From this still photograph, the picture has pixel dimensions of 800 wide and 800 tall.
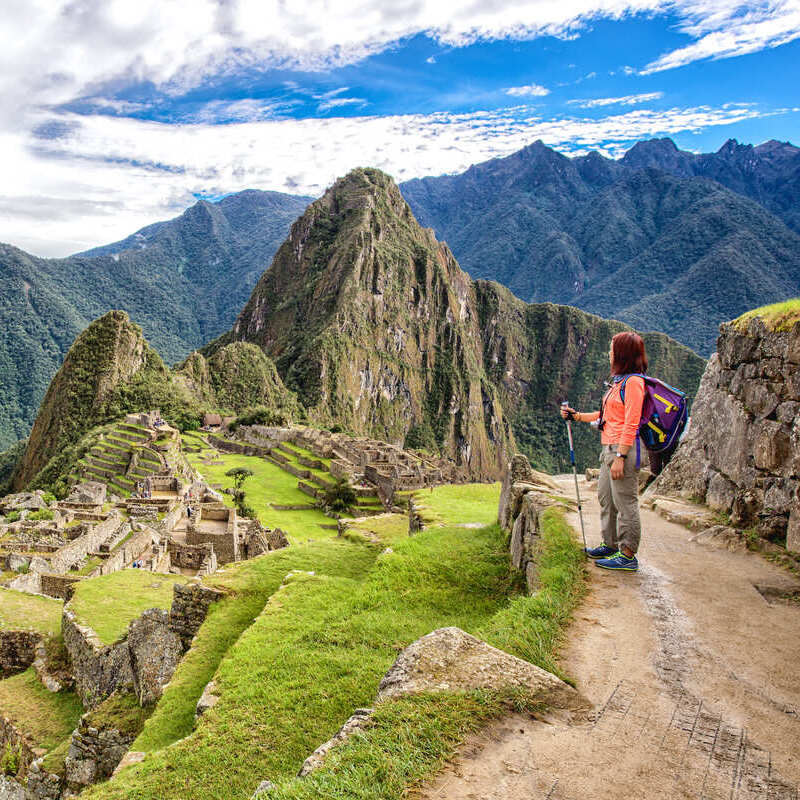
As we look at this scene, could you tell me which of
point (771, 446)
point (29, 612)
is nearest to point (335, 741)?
point (771, 446)

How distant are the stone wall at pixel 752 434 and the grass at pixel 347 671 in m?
2.35

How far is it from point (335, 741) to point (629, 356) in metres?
4.70

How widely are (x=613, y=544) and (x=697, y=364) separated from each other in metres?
193

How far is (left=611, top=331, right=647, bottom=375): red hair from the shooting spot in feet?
20.2

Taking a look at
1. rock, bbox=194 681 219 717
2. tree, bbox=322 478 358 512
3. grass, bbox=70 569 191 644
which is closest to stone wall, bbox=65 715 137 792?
rock, bbox=194 681 219 717

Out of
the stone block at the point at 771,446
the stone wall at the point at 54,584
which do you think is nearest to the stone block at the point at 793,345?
the stone block at the point at 771,446

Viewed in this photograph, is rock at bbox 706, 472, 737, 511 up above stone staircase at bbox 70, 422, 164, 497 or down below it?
above

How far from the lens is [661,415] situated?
595cm

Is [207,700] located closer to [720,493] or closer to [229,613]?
[229,613]

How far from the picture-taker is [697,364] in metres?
177

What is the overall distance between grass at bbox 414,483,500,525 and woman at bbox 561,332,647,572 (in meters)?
3.18

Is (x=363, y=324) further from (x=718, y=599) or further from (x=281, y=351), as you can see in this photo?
(x=718, y=599)

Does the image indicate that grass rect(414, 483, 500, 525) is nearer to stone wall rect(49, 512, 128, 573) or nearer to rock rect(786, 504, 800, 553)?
rock rect(786, 504, 800, 553)

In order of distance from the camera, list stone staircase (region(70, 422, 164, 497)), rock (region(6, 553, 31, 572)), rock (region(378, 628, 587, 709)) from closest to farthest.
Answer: rock (region(378, 628, 587, 709)) < rock (region(6, 553, 31, 572)) < stone staircase (region(70, 422, 164, 497))
